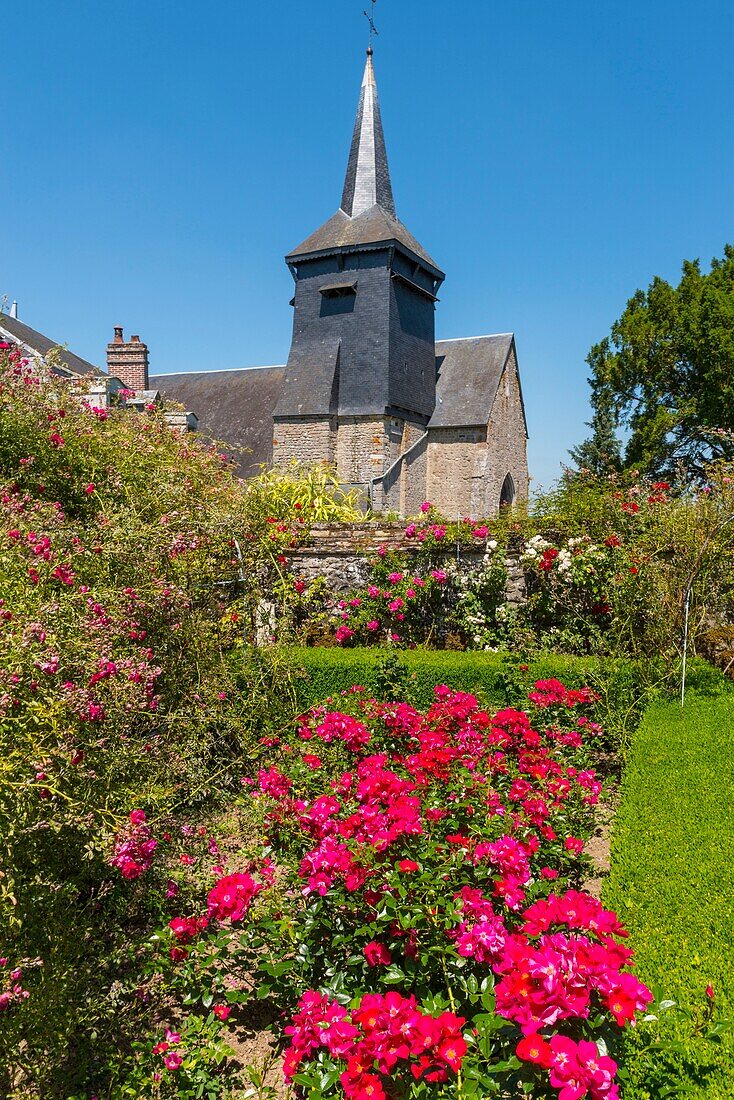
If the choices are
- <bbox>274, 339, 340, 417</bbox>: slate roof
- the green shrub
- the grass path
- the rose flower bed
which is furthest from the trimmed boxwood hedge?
<bbox>274, 339, 340, 417</bbox>: slate roof

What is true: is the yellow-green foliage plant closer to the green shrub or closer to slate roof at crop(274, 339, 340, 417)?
the green shrub

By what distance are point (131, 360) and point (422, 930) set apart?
2380 centimetres

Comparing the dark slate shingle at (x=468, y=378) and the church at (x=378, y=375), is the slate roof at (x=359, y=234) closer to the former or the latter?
the church at (x=378, y=375)

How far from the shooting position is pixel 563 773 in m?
3.66

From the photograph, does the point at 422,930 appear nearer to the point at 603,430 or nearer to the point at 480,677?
the point at 480,677

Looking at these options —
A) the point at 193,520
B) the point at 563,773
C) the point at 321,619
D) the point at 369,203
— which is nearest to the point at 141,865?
the point at 563,773

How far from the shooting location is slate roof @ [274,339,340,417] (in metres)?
19.2

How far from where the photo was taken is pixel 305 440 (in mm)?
19453

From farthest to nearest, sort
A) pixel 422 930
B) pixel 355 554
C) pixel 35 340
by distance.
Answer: pixel 35 340, pixel 355 554, pixel 422 930

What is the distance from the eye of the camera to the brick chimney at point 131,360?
2327 centimetres

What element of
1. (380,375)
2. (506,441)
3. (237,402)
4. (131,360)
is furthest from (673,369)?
(131,360)

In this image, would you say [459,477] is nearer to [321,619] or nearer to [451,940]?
[321,619]

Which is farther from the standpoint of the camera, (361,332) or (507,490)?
(507,490)

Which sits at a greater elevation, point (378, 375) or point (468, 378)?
point (468, 378)
